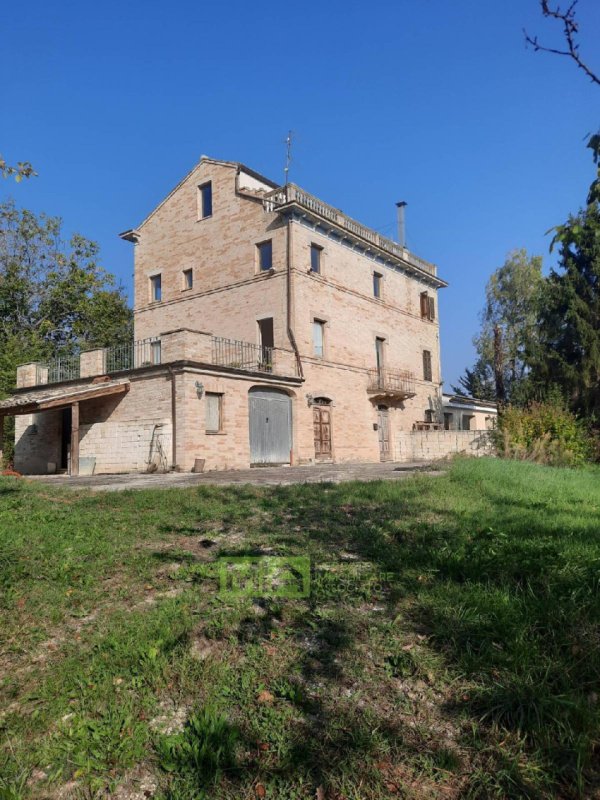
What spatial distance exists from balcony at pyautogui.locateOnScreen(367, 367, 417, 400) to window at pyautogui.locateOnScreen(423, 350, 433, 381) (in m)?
1.51

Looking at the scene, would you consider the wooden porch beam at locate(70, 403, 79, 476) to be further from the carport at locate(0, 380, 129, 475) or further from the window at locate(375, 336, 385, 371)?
the window at locate(375, 336, 385, 371)

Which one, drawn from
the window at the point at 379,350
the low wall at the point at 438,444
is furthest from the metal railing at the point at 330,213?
the low wall at the point at 438,444

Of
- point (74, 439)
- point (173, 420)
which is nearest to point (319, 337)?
point (173, 420)

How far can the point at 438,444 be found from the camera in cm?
2186

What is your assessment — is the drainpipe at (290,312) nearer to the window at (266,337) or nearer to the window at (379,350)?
the window at (266,337)

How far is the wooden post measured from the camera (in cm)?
1686

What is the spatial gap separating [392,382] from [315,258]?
703cm

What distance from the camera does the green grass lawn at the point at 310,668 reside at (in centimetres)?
230

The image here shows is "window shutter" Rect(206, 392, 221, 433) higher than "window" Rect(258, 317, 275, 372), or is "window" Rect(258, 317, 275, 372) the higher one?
"window" Rect(258, 317, 275, 372)

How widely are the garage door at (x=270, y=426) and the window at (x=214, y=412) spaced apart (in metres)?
1.38

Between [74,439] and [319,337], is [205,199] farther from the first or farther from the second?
[74,439]

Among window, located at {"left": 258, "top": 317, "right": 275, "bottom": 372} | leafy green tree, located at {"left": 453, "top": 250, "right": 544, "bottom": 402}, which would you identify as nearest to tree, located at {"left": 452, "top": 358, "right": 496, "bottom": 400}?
leafy green tree, located at {"left": 453, "top": 250, "right": 544, "bottom": 402}

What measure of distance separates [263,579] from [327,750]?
174cm

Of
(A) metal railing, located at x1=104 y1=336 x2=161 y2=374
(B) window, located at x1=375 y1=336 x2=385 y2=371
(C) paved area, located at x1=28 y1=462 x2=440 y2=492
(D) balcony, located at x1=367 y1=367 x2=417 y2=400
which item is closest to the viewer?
(C) paved area, located at x1=28 y1=462 x2=440 y2=492
